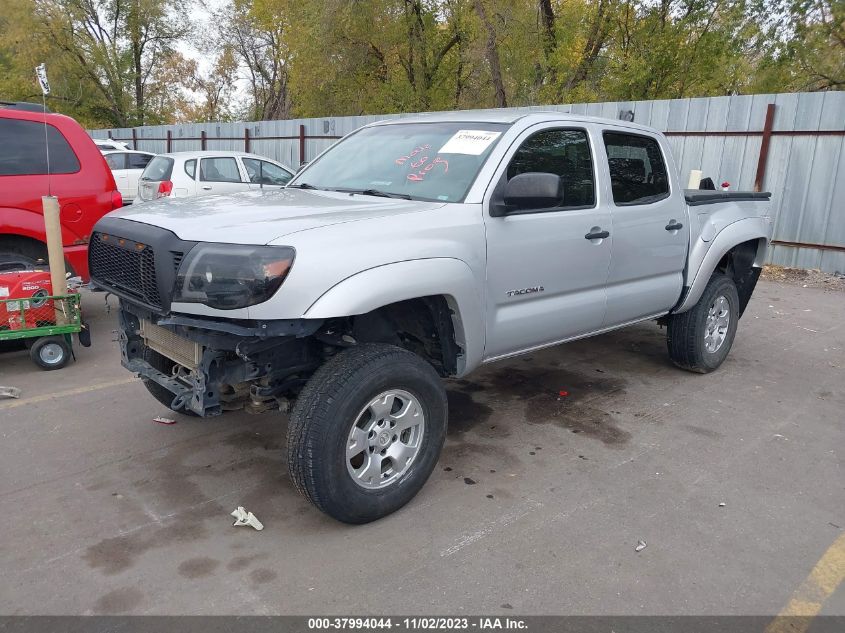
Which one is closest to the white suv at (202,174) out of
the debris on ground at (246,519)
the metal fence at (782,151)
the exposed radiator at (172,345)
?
the metal fence at (782,151)

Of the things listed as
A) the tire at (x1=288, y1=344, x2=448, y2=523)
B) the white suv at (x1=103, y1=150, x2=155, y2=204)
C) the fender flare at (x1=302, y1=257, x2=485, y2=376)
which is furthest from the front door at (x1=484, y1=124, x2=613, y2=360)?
the white suv at (x1=103, y1=150, x2=155, y2=204)

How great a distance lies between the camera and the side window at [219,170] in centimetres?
1173

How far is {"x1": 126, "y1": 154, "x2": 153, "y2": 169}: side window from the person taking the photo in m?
16.5

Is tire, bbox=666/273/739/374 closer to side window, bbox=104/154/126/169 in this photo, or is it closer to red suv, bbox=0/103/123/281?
red suv, bbox=0/103/123/281

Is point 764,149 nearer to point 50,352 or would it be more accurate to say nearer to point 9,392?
point 50,352

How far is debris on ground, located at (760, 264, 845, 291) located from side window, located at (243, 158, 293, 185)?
26.9ft

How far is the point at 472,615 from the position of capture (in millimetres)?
2664

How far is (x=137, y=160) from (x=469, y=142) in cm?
1489

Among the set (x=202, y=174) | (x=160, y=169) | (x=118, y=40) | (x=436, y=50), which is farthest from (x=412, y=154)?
(x=118, y=40)

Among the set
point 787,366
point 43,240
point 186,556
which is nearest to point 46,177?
point 43,240

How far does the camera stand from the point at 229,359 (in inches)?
127

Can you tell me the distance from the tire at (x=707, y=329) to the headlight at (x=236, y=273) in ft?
12.4

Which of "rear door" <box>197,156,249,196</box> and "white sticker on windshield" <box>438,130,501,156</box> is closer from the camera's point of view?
"white sticker on windshield" <box>438,130,501,156</box>
